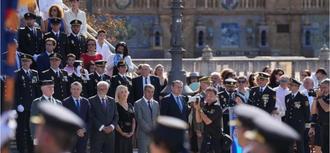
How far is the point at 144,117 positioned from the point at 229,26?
34.5m

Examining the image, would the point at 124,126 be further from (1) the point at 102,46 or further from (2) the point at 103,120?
(1) the point at 102,46

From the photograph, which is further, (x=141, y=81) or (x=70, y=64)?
(x=141, y=81)

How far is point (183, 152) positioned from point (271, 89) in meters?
9.68

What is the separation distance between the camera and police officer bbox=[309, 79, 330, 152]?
50.0 feet

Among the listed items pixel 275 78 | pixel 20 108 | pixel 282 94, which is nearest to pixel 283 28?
pixel 275 78

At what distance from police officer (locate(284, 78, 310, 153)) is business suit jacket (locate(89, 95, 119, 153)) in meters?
3.03

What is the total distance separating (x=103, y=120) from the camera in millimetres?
14172

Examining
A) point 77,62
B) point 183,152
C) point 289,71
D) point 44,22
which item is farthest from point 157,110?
point 289,71

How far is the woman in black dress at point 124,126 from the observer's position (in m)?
14.5

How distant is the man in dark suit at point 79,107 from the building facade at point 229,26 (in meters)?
33.5

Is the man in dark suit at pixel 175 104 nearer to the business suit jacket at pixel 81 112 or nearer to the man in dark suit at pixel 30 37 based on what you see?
the business suit jacket at pixel 81 112

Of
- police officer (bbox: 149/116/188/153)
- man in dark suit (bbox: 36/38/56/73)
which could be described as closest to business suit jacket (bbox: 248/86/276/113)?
man in dark suit (bbox: 36/38/56/73)

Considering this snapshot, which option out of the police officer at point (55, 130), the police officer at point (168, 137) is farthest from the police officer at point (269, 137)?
the police officer at point (55, 130)

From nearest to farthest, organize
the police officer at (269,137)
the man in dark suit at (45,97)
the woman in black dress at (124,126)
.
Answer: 1. the police officer at (269,137)
2. the man in dark suit at (45,97)
3. the woman in black dress at (124,126)
